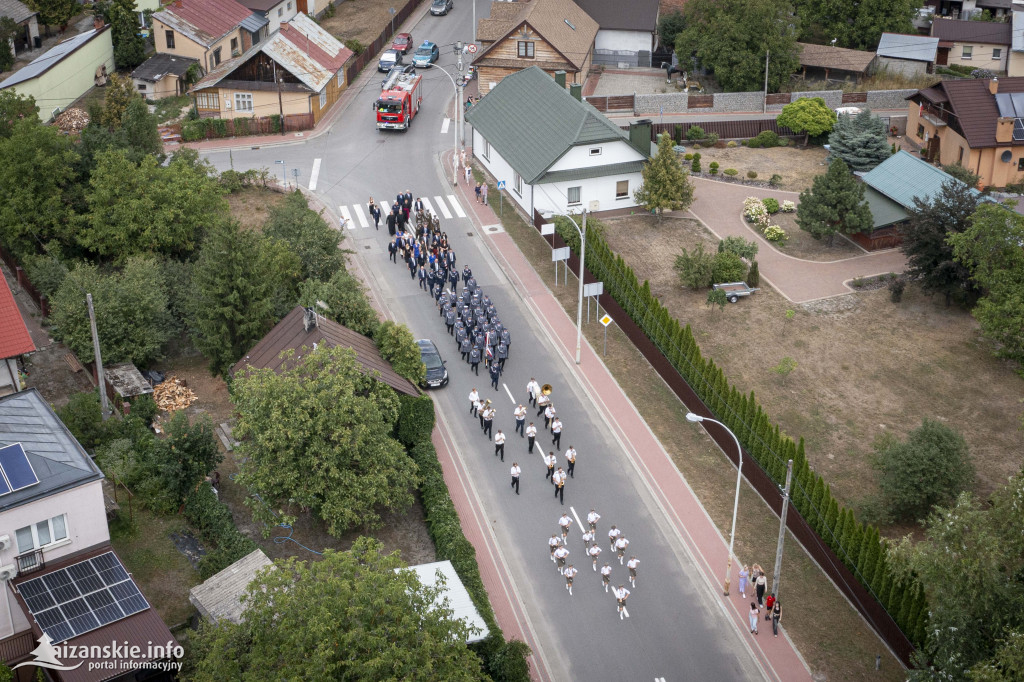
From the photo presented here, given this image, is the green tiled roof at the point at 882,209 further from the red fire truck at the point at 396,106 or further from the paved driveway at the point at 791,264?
the red fire truck at the point at 396,106

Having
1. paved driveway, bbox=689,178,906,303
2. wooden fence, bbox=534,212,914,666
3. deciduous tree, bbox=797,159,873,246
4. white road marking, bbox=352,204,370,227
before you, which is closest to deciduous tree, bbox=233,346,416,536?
wooden fence, bbox=534,212,914,666

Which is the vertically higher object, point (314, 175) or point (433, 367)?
point (314, 175)

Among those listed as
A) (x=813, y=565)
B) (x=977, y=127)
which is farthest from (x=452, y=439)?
(x=977, y=127)

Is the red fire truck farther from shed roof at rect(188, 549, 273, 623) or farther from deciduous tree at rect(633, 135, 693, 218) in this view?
shed roof at rect(188, 549, 273, 623)

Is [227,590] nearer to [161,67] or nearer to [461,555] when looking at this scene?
[461,555]

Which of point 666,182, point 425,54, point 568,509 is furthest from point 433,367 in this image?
point 425,54

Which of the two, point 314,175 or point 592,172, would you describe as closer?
point 592,172

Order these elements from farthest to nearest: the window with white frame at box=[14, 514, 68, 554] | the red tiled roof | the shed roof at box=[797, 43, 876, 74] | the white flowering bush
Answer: the shed roof at box=[797, 43, 876, 74]
the white flowering bush
the red tiled roof
the window with white frame at box=[14, 514, 68, 554]
